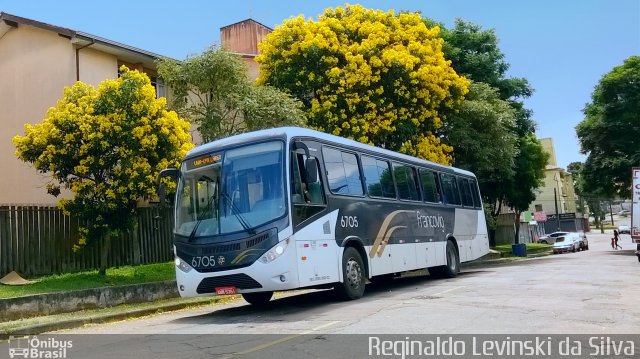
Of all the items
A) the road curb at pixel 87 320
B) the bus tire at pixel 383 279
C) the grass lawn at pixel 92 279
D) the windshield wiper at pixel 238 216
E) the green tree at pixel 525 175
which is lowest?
the bus tire at pixel 383 279

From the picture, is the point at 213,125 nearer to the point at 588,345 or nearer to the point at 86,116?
the point at 86,116

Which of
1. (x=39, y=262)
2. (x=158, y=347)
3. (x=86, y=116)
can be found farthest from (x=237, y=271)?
(x=39, y=262)

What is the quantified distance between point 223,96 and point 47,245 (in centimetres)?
646

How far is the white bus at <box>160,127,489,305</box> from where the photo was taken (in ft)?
32.1

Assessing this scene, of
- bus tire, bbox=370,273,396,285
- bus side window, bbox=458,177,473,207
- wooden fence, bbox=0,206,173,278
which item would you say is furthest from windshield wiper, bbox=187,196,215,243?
bus side window, bbox=458,177,473,207

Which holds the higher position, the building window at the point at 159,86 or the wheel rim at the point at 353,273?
the building window at the point at 159,86

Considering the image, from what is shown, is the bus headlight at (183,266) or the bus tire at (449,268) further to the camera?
the bus tire at (449,268)

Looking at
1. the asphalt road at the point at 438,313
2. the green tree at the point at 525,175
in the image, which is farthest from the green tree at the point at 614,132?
the asphalt road at the point at 438,313

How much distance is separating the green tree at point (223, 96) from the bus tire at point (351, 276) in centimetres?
654

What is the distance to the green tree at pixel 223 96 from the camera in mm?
16953

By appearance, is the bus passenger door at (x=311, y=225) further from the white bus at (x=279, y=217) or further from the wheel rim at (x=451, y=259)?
the wheel rim at (x=451, y=259)

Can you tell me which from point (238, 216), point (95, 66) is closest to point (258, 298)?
point (238, 216)

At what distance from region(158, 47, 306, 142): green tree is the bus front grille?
7.74 metres

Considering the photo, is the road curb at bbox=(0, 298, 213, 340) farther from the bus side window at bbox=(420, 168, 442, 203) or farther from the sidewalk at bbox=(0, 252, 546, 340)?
the bus side window at bbox=(420, 168, 442, 203)
